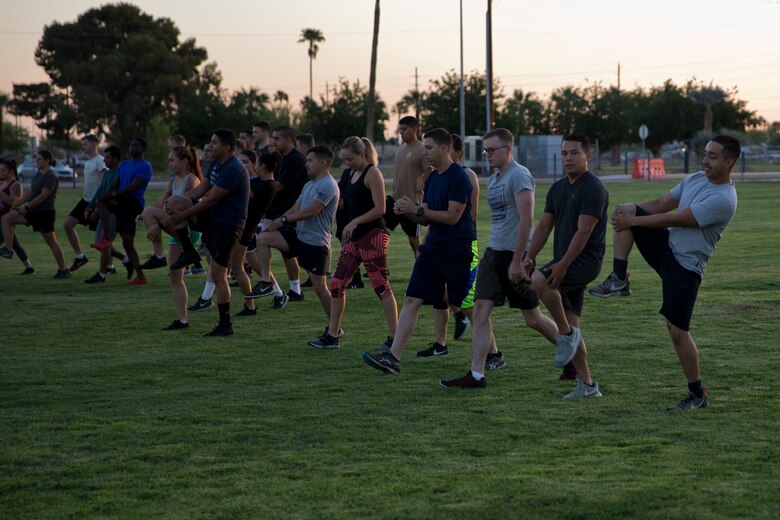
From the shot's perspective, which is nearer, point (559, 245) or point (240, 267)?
point (559, 245)

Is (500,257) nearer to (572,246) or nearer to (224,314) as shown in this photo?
(572,246)

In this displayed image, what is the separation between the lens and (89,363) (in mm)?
8883

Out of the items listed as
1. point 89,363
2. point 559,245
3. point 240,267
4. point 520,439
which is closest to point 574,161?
point 559,245

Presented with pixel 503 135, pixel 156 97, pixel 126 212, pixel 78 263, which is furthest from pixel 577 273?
pixel 156 97

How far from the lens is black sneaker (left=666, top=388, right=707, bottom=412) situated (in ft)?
22.5

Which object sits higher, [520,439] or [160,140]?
[160,140]

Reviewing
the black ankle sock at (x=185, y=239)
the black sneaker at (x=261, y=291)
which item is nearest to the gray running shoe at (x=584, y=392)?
the black ankle sock at (x=185, y=239)

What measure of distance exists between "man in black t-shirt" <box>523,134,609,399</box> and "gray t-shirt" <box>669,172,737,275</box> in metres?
0.52

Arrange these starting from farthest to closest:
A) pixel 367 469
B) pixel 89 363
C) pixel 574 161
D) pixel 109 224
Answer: pixel 109 224
pixel 89 363
pixel 574 161
pixel 367 469

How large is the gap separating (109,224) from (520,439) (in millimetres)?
10247

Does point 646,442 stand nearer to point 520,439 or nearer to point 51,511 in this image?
point 520,439

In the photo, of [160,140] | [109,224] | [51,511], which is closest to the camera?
[51,511]

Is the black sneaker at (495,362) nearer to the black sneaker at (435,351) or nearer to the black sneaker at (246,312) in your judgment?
the black sneaker at (435,351)

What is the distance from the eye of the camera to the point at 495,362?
845cm
